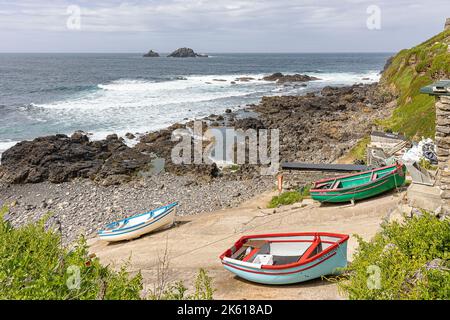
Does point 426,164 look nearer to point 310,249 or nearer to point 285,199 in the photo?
point 310,249

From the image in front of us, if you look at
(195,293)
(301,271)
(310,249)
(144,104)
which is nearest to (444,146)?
(310,249)

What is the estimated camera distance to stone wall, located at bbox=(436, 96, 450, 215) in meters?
9.79

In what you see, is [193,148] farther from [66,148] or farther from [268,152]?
[66,148]

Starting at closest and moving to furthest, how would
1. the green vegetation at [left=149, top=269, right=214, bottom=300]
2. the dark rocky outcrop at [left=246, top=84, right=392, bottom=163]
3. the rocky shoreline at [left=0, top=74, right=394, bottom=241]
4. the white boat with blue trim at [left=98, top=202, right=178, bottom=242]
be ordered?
the green vegetation at [left=149, top=269, right=214, bottom=300]
the white boat with blue trim at [left=98, top=202, right=178, bottom=242]
the rocky shoreline at [left=0, top=74, right=394, bottom=241]
the dark rocky outcrop at [left=246, top=84, right=392, bottom=163]

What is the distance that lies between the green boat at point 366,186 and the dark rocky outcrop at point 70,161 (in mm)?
13864

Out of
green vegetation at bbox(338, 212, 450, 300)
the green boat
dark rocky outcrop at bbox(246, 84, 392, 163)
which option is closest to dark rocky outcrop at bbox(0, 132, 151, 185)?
dark rocky outcrop at bbox(246, 84, 392, 163)

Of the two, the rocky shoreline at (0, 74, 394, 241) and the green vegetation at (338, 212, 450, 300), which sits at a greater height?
the green vegetation at (338, 212, 450, 300)

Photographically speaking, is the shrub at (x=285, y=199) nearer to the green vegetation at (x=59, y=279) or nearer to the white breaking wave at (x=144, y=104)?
the green vegetation at (x=59, y=279)

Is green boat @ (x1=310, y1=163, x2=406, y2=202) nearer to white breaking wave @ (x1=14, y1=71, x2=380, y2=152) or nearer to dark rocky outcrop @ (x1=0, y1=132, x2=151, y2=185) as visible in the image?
dark rocky outcrop @ (x1=0, y1=132, x2=151, y2=185)

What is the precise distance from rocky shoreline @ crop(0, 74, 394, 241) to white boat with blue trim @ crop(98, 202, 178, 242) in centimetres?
247

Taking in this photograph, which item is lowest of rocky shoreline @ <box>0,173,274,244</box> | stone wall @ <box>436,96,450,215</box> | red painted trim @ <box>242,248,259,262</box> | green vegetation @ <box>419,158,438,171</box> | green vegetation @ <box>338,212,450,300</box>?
rocky shoreline @ <box>0,173,274,244</box>

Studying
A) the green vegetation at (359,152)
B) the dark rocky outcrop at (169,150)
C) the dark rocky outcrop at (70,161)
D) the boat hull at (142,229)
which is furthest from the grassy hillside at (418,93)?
the dark rocky outcrop at (70,161)

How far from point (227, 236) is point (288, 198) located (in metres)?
4.45

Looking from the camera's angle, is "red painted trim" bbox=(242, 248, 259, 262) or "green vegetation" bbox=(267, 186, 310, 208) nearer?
"red painted trim" bbox=(242, 248, 259, 262)
